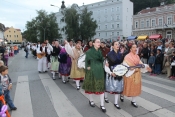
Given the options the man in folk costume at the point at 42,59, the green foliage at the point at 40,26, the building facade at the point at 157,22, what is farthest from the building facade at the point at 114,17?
the man in folk costume at the point at 42,59

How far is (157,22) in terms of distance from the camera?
152ft

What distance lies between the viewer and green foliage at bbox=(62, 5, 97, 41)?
47156mm

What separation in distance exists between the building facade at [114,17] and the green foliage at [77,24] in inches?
475

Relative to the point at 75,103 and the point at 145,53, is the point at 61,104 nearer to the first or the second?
the point at 75,103

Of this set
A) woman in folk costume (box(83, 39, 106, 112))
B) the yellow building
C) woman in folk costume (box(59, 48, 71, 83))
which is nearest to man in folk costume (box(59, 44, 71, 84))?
woman in folk costume (box(59, 48, 71, 83))

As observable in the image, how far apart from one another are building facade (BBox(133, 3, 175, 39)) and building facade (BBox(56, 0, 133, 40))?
10.8 m

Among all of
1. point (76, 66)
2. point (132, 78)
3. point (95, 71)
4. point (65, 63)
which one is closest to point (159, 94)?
point (132, 78)

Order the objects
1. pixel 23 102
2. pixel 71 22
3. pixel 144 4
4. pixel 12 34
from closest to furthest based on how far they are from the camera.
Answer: pixel 23 102 → pixel 71 22 → pixel 144 4 → pixel 12 34

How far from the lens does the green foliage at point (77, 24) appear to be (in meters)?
47.2

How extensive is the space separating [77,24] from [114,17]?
20.8 metres

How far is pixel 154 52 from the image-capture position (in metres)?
10.5

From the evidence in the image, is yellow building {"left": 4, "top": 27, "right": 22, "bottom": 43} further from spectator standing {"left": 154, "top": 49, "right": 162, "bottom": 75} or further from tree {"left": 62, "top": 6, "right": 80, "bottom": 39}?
spectator standing {"left": 154, "top": 49, "right": 162, "bottom": 75}

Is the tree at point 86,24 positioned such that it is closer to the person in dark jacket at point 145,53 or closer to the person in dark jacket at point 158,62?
the person in dark jacket at point 145,53

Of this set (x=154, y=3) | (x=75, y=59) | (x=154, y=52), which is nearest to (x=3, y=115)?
(x=75, y=59)
